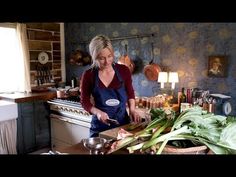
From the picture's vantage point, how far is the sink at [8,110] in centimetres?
252

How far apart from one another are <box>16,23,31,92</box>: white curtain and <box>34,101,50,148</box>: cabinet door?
0.33 metres

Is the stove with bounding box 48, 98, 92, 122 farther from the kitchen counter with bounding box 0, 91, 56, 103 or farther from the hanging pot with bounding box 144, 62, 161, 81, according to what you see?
the hanging pot with bounding box 144, 62, 161, 81

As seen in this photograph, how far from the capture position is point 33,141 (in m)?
2.86

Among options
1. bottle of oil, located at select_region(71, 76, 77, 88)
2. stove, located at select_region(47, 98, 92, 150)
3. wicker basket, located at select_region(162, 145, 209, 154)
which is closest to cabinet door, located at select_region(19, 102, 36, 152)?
stove, located at select_region(47, 98, 92, 150)

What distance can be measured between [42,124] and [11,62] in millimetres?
856

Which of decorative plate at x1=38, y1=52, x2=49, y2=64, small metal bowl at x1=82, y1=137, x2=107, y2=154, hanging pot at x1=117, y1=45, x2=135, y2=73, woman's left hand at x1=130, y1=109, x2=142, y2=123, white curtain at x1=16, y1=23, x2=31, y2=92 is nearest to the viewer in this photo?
small metal bowl at x1=82, y1=137, x2=107, y2=154

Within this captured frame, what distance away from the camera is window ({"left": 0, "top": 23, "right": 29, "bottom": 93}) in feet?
9.80

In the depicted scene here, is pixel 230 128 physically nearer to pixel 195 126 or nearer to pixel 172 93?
pixel 195 126

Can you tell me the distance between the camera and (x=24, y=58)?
3029 millimetres

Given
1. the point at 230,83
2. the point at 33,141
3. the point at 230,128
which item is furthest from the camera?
the point at 33,141

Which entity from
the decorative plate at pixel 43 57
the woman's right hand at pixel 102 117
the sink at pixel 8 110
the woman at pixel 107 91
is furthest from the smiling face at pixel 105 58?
the decorative plate at pixel 43 57
